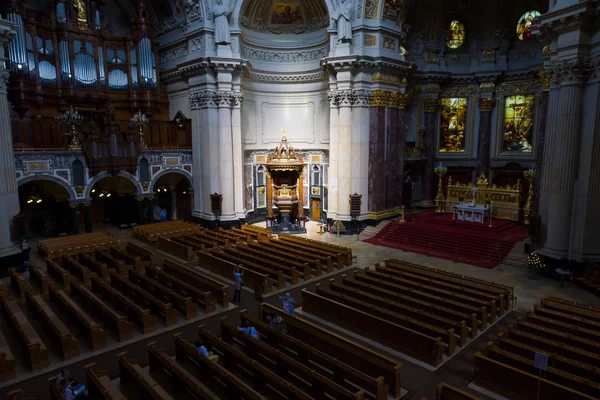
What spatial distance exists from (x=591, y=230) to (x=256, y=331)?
13.4 m

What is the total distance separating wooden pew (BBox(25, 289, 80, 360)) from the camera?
395 inches

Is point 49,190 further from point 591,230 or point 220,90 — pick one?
point 591,230

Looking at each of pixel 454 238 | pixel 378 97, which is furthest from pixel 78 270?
pixel 378 97

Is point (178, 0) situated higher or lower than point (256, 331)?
higher

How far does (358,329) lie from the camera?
37.7ft

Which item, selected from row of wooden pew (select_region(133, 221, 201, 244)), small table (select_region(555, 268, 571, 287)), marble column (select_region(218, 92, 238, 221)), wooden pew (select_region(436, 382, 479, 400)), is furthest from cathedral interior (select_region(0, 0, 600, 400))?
small table (select_region(555, 268, 571, 287))

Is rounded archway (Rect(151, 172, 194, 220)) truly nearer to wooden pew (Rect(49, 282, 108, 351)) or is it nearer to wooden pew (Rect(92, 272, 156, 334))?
wooden pew (Rect(92, 272, 156, 334))

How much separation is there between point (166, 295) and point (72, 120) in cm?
1510

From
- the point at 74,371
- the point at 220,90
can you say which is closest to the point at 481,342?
the point at 74,371

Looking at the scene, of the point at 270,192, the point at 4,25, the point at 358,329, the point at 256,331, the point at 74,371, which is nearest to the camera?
the point at 74,371

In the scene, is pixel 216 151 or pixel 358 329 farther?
pixel 216 151

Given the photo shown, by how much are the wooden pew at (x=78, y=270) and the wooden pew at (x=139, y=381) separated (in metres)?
7.50

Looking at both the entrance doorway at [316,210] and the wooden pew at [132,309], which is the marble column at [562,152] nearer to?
the entrance doorway at [316,210]

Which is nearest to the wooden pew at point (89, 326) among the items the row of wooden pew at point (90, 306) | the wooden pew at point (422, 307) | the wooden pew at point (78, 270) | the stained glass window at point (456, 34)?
the row of wooden pew at point (90, 306)
